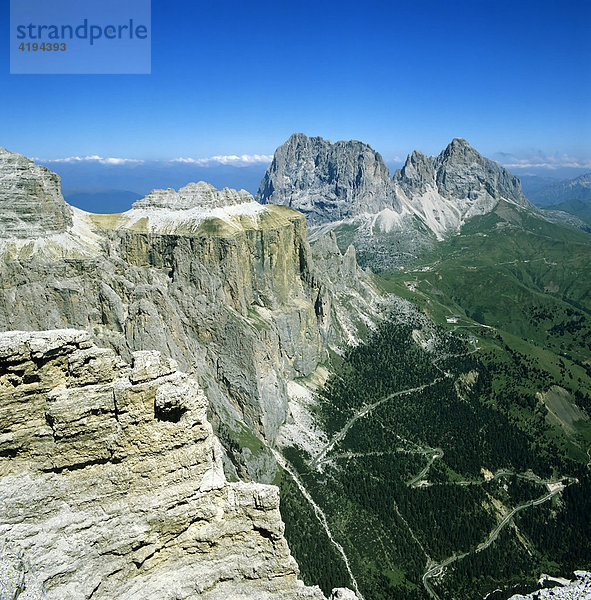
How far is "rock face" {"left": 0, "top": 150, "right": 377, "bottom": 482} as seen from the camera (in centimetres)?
8131

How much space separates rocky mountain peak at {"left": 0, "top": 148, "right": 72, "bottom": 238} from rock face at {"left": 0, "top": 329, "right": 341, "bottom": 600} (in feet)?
306

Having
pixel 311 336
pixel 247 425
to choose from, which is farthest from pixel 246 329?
pixel 311 336

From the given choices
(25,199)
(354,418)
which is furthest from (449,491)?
(25,199)

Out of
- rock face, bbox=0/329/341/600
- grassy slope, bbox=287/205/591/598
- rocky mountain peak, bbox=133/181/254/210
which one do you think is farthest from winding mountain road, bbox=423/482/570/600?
rocky mountain peak, bbox=133/181/254/210

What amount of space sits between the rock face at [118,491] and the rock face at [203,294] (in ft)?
186

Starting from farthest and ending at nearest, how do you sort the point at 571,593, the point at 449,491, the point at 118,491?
the point at 449,491 → the point at 571,593 → the point at 118,491

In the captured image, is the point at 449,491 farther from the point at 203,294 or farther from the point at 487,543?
the point at 203,294

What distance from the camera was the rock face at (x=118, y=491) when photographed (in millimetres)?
19500

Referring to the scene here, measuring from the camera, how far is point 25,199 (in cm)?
9944

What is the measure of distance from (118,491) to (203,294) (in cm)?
9786

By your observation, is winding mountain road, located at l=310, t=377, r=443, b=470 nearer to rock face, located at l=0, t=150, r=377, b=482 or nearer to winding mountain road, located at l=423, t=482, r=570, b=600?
rock face, located at l=0, t=150, r=377, b=482

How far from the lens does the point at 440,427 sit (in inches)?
5827

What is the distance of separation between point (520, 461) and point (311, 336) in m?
79.8

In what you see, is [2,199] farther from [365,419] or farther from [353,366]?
[353,366]
